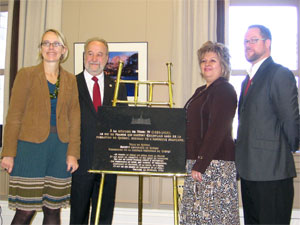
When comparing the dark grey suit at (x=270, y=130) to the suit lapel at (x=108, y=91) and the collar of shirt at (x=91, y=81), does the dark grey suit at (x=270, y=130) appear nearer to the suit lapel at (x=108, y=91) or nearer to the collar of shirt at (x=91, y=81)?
the suit lapel at (x=108, y=91)

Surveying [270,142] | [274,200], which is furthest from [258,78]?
[274,200]

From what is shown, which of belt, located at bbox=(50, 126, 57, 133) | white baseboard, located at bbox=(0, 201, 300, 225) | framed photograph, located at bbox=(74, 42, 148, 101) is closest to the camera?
belt, located at bbox=(50, 126, 57, 133)

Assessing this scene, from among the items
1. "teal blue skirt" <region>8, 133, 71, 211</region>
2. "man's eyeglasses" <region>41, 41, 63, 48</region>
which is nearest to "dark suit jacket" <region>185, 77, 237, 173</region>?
"teal blue skirt" <region>8, 133, 71, 211</region>

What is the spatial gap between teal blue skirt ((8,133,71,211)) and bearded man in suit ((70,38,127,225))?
289 mm

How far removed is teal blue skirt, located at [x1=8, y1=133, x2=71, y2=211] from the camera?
2.00m

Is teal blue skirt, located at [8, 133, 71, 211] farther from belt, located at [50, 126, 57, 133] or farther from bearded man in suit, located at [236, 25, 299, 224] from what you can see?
bearded man in suit, located at [236, 25, 299, 224]

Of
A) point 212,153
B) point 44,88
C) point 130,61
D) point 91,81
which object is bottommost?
point 212,153

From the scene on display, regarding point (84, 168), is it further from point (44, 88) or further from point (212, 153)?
point (212, 153)

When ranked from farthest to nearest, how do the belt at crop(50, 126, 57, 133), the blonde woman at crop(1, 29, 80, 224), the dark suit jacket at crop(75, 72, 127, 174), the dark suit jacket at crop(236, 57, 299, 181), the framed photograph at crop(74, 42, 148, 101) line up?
the framed photograph at crop(74, 42, 148, 101) < the dark suit jacket at crop(75, 72, 127, 174) < the belt at crop(50, 126, 57, 133) < the blonde woman at crop(1, 29, 80, 224) < the dark suit jacket at crop(236, 57, 299, 181)

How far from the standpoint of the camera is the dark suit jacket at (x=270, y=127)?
190 cm

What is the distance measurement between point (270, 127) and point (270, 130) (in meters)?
0.02

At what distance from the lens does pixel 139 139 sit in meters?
2.16

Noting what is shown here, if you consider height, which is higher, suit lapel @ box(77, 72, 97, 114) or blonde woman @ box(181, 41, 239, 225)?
suit lapel @ box(77, 72, 97, 114)

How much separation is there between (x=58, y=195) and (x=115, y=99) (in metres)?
0.85
